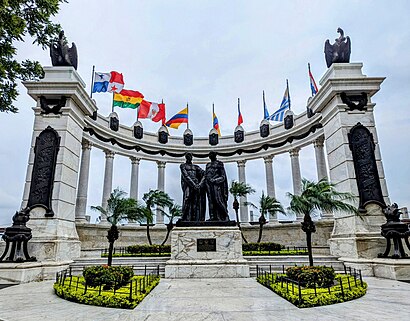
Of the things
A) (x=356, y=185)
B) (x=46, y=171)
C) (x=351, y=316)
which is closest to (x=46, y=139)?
(x=46, y=171)

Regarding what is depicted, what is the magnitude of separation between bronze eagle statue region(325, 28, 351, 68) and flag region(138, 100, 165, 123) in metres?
21.7

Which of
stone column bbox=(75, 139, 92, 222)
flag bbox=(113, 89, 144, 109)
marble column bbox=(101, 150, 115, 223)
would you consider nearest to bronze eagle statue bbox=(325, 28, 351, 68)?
flag bbox=(113, 89, 144, 109)

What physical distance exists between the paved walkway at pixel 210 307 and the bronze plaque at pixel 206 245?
13.2 feet

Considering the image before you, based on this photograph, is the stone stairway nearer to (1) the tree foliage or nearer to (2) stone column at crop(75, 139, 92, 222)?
(1) the tree foliage

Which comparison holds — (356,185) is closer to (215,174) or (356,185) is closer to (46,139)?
(215,174)

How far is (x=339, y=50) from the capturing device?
18.2 meters

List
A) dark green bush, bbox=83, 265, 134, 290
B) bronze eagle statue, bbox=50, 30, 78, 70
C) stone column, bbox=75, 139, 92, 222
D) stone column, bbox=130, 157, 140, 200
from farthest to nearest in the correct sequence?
stone column, bbox=130, 157, 140, 200 < stone column, bbox=75, 139, 92, 222 < bronze eagle statue, bbox=50, 30, 78, 70 < dark green bush, bbox=83, 265, 134, 290

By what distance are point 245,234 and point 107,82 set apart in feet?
78.8

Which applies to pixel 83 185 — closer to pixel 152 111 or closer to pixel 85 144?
pixel 85 144

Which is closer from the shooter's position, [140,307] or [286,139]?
[140,307]

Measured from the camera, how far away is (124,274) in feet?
31.0

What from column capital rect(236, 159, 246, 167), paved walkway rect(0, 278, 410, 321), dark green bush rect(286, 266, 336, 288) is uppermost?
column capital rect(236, 159, 246, 167)

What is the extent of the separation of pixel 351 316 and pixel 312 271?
2.97 metres

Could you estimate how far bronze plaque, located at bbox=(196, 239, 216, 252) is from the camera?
13727 mm
